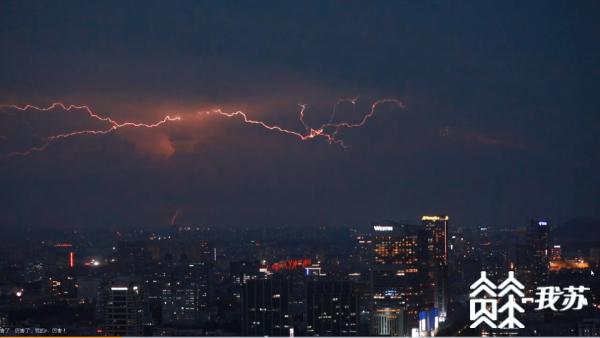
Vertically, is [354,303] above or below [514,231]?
below

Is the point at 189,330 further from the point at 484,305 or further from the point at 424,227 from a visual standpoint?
the point at 484,305

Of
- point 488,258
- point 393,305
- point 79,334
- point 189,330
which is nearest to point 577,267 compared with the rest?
point 488,258

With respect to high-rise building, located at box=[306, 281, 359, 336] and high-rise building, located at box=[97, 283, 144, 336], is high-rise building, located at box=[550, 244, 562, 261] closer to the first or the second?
high-rise building, located at box=[306, 281, 359, 336]

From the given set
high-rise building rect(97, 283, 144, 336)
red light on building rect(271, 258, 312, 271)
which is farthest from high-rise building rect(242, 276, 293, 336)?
high-rise building rect(97, 283, 144, 336)

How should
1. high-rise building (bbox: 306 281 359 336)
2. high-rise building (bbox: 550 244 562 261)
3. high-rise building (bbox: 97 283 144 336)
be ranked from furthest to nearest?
high-rise building (bbox: 550 244 562 261) < high-rise building (bbox: 306 281 359 336) < high-rise building (bbox: 97 283 144 336)

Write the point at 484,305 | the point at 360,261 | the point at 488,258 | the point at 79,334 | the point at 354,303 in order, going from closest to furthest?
the point at 484,305 < the point at 79,334 < the point at 488,258 < the point at 354,303 < the point at 360,261

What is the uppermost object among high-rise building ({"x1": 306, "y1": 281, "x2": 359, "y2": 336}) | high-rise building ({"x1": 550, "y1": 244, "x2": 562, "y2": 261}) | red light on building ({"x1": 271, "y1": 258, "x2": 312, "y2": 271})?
high-rise building ({"x1": 550, "y1": 244, "x2": 562, "y2": 261})
